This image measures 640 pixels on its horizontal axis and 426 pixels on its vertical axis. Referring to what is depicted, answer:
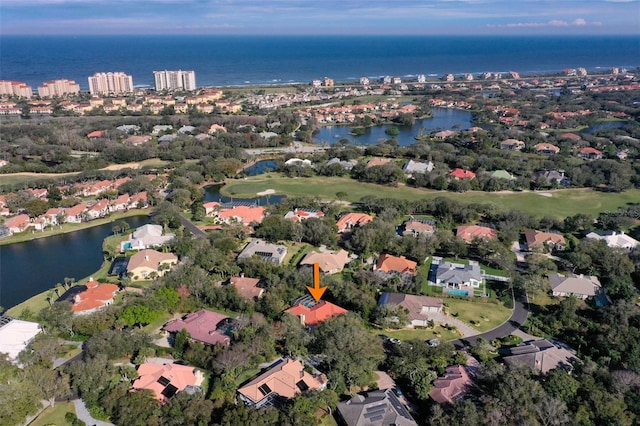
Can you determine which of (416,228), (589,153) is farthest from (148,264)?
(589,153)

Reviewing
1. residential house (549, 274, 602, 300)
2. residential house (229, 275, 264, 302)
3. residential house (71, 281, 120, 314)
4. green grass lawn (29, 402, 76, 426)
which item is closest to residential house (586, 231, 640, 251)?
residential house (549, 274, 602, 300)

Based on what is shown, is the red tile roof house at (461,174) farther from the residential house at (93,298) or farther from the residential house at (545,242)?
the residential house at (93,298)

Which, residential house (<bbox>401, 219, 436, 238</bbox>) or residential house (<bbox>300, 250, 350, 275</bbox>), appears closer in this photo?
residential house (<bbox>300, 250, 350, 275</bbox>)

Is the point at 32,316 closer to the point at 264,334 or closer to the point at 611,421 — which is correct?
the point at 264,334

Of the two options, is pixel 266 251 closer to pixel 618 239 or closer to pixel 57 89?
pixel 618 239

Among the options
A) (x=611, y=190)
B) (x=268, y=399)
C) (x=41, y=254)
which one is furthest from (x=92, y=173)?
(x=611, y=190)

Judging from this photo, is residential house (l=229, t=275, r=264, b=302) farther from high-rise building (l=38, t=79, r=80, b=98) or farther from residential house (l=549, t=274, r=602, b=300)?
high-rise building (l=38, t=79, r=80, b=98)
